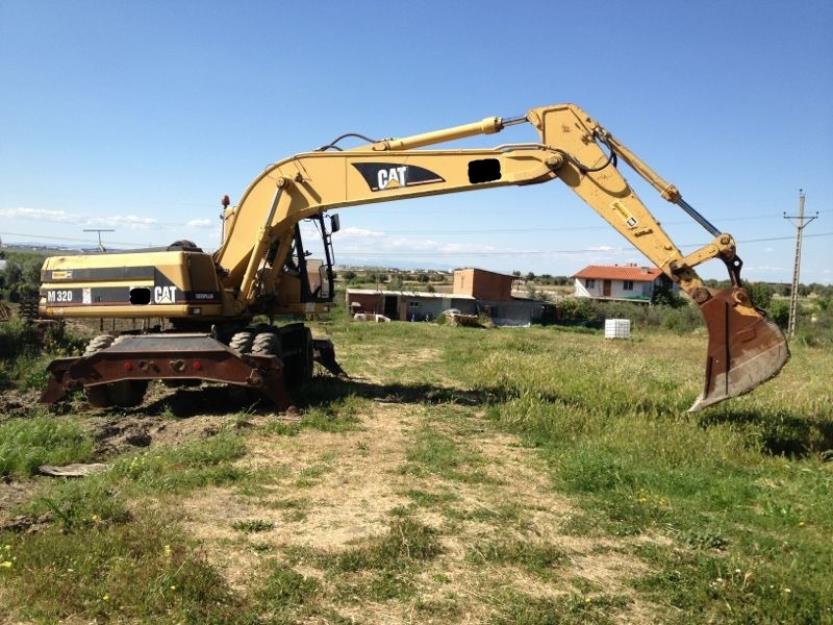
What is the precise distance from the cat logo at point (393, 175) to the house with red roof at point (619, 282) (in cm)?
5705

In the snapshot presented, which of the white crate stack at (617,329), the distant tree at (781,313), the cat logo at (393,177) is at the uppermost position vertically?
the cat logo at (393,177)

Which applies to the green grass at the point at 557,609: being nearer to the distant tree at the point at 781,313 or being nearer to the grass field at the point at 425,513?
the grass field at the point at 425,513

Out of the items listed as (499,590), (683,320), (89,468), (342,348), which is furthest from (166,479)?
(683,320)

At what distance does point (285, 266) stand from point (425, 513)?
20.9ft

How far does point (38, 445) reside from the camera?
23.7 ft

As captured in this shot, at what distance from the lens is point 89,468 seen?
667 centimetres

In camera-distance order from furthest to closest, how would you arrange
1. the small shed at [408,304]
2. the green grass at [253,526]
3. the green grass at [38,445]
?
the small shed at [408,304] < the green grass at [38,445] < the green grass at [253,526]

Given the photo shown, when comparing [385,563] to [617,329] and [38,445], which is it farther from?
[617,329]

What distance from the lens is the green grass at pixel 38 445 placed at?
6504mm

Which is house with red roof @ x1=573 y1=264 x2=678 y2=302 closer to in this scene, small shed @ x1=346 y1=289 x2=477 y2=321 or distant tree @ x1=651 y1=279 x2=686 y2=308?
distant tree @ x1=651 y1=279 x2=686 y2=308

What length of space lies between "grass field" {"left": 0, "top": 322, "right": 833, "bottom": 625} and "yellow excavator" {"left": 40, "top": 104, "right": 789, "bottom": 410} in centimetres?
67

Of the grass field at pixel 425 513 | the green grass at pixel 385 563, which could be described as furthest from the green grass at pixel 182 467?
the green grass at pixel 385 563

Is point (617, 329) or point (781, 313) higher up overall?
point (781, 313)

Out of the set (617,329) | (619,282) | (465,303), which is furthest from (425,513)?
(619,282)
